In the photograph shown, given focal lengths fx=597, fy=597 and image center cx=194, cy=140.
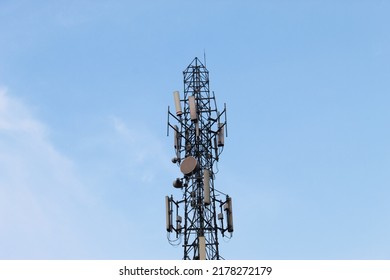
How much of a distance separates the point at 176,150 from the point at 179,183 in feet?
4.98

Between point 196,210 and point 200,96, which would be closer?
point 196,210

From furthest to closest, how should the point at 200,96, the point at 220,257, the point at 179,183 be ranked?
the point at 200,96
the point at 179,183
the point at 220,257

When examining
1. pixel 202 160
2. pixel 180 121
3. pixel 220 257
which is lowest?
pixel 220 257

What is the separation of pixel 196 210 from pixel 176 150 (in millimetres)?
2736

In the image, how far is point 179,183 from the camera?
22.2 metres
